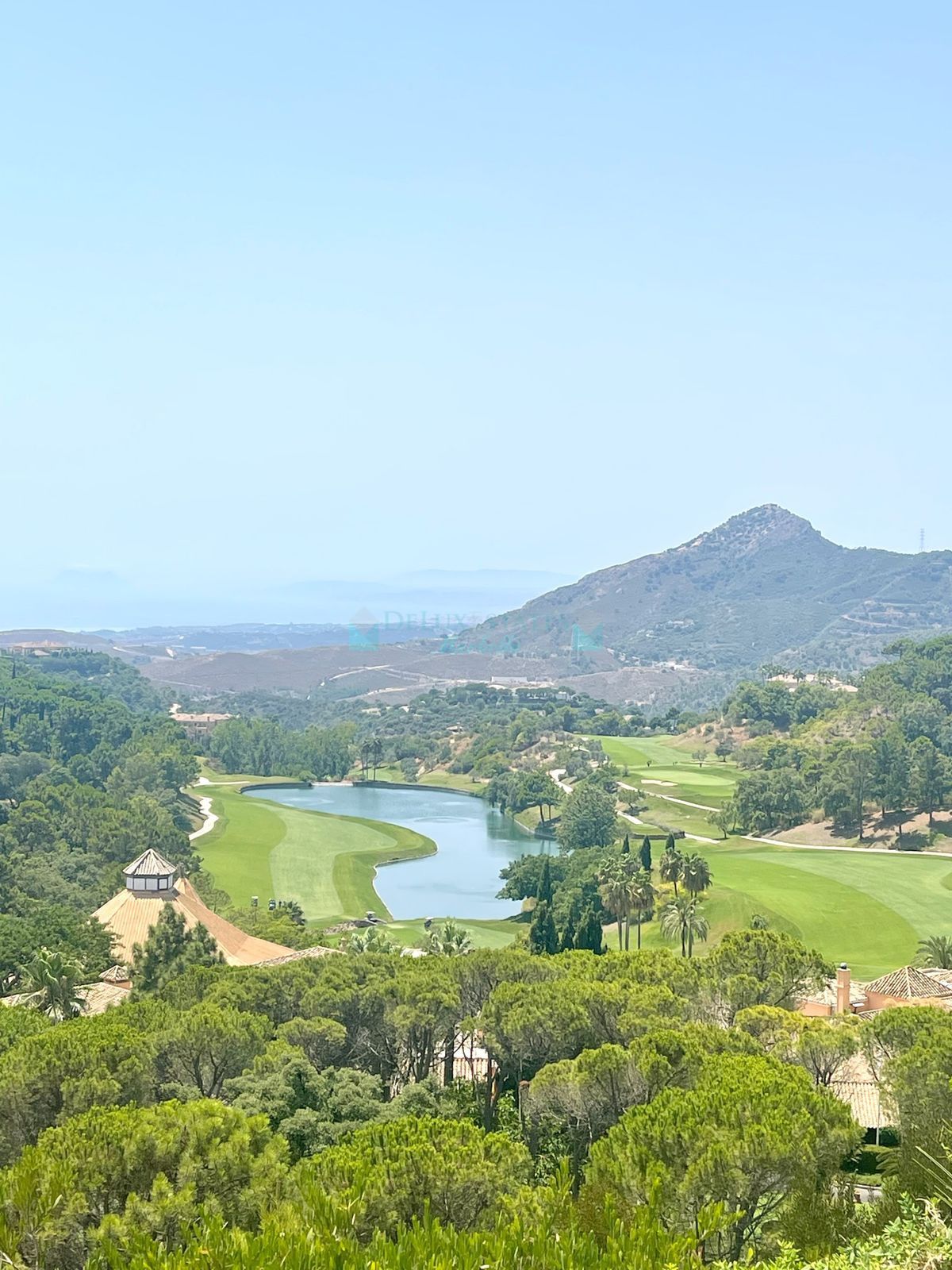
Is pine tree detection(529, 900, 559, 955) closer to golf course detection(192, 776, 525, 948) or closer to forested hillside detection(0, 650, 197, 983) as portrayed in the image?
golf course detection(192, 776, 525, 948)

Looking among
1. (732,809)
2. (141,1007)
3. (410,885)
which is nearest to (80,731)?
(410,885)

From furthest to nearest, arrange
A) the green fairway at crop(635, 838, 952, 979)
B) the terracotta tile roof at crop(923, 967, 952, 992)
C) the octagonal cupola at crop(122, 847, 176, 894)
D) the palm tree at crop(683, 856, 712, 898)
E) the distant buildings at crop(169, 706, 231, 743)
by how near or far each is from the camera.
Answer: the distant buildings at crop(169, 706, 231, 743), the palm tree at crop(683, 856, 712, 898), the green fairway at crop(635, 838, 952, 979), the octagonal cupola at crop(122, 847, 176, 894), the terracotta tile roof at crop(923, 967, 952, 992)

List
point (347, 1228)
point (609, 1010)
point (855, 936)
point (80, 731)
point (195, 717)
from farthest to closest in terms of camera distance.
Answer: point (195, 717) < point (80, 731) < point (855, 936) < point (609, 1010) < point (347, 1228)

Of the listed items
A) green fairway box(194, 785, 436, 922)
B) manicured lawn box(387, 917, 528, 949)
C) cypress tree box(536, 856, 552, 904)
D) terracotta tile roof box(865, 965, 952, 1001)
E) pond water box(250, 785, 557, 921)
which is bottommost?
pond water box(250, 785, 557, 921)

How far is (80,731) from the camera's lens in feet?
399

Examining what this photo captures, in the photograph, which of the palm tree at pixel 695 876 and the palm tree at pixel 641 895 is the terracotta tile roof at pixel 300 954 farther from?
the palm tree at pixel 695 876

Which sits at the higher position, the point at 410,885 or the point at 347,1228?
the point at 347,1228

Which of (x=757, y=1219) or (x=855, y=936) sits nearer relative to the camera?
(x=757, y=1219)

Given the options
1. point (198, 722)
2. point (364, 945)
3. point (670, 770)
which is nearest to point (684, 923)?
point (364, 945)

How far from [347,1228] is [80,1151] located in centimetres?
504

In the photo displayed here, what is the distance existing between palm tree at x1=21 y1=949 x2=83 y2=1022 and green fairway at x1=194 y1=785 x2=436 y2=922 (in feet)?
106

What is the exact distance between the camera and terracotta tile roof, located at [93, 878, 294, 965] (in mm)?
47562

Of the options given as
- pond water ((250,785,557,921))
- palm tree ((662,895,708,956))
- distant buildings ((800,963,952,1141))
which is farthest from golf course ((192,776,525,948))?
distant buildings ((800,963,952,1141))

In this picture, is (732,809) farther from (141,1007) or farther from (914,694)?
(141,1007)
